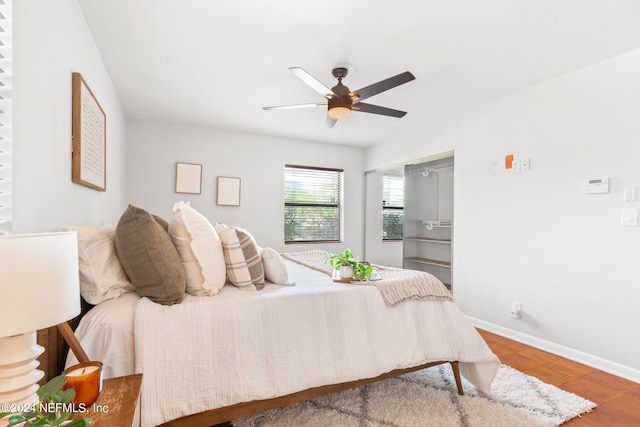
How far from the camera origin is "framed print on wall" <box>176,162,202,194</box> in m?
4.30

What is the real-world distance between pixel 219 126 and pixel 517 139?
350 cm

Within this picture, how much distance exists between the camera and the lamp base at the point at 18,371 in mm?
748

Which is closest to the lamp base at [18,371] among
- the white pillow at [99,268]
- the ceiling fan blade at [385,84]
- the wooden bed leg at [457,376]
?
the white pillow at [99,268]

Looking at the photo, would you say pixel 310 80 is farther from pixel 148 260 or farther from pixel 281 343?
pixel 281 343

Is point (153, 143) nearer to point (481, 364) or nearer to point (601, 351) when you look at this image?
point (481, 364)

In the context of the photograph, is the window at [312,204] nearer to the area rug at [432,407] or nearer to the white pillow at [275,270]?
the white pillow at [275,270]

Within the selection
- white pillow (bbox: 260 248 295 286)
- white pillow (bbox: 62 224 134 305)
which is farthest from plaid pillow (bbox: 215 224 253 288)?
white pillow (bbox: 62 224 134 305)

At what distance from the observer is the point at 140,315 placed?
4.47ft

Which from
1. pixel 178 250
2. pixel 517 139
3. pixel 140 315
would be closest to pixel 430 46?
→ pixel 517 139

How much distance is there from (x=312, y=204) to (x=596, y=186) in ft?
11.4

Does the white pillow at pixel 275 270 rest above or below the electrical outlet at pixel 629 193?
below

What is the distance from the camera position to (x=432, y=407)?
75.5 inches

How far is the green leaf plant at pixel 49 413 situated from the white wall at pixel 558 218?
10.8 ft

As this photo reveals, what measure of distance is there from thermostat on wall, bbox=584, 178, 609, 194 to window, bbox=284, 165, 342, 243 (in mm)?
3302
